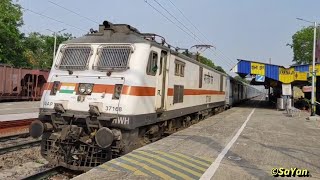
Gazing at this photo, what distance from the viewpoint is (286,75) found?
115 feet

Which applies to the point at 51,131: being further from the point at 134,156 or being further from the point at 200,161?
the point at 200,161

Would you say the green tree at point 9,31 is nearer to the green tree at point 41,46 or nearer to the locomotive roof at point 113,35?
the green tree at point 41,46

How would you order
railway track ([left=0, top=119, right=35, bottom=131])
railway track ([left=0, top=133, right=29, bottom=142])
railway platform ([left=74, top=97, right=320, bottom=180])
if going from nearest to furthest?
railway platform ([left=74, top=97, right=320, bottom=180]) → railway track ([left=0, top=133, right=29, bottom=142]) → railway track ([left=0, top=119, right=35, bottom=131])

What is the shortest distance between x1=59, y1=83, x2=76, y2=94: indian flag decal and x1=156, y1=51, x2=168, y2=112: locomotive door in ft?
7.56

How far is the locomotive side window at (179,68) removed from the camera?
1217cm

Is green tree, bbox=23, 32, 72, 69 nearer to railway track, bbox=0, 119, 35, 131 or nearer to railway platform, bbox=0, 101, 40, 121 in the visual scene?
railway platform, bbox=0, 101, 40, 121

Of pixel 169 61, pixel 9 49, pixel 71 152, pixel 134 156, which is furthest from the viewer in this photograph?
pixel 9 49

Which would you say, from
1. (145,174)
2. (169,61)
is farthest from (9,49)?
(145,174)

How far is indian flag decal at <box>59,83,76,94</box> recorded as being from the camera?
9359 mm

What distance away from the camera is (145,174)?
6945 millimetres

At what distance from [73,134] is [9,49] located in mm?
49752

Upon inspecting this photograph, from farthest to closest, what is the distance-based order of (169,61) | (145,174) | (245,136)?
(245,136) → (169,61) → (145,174)

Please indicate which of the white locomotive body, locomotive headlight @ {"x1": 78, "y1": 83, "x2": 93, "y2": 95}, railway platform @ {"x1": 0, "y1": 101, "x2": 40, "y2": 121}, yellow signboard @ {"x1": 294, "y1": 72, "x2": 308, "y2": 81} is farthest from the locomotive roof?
yellow signboard @ {"x1": 294, "y1": 72, "x2": 308, "y2": 81}

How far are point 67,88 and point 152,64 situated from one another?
225 centimetres
